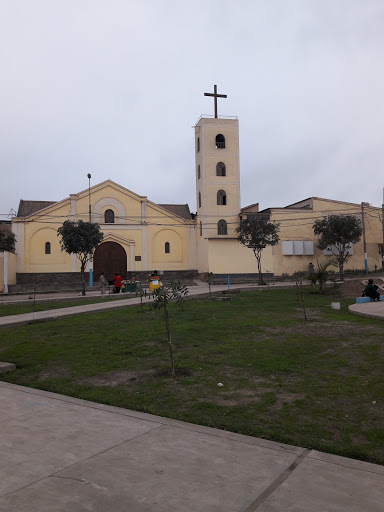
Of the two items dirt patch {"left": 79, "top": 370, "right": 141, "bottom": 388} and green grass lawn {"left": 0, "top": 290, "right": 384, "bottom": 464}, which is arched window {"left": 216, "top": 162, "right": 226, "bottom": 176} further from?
dirt patch {"left": 79, "top": 370, "right": 141, "bottom": 388}

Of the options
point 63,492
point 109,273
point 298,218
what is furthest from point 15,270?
point 63,492

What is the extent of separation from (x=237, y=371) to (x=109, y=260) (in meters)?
33.4

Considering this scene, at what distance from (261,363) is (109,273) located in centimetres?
3305

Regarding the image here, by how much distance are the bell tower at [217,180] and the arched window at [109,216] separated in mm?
8152

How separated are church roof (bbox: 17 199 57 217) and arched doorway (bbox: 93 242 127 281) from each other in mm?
8255

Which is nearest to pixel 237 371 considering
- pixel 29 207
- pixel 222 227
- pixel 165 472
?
pixel 165 472

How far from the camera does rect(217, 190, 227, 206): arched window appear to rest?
38.7 m

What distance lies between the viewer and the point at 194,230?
41219 millimetres

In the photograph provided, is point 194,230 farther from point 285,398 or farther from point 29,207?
point 285,398

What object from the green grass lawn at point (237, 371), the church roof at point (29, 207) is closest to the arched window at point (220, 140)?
the church roof at point (29, 207)

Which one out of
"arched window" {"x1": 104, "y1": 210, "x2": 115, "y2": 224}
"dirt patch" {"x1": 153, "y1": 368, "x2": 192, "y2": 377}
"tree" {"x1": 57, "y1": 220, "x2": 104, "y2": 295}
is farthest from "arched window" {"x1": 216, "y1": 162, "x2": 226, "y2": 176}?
"dirt patch" {"x1": 153, "y1": 368, "x2": 192, "y2": 377}

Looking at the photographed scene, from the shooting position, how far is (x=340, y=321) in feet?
37.5

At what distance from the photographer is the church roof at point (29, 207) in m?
41.0

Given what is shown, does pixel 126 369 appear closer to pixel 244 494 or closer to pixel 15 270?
pixel 244 494
